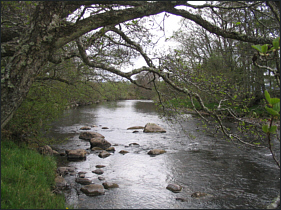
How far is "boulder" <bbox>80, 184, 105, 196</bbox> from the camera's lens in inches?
290

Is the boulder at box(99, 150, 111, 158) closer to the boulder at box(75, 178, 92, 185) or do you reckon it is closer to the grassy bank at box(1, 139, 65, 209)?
the boulder at box(75, 178, 92, 185)

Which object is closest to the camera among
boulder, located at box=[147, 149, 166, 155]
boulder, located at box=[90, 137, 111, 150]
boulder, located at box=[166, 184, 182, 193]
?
boulder, located at box=[166, 184, 182, 193]

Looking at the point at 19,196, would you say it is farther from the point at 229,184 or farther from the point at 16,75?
the point at 229,184

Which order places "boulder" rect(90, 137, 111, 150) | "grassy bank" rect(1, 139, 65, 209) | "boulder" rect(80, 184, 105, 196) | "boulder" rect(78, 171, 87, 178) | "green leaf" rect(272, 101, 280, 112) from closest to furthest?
"green leaf" rect(272, 101, 280, 112), "grassy bank" rect(1, 139, 65, 209), "boulder" rect(80, 184, 105, 196), "boulder" rect(78, 171, 87, 178), "boulder" rect(90, 137, 111, 150)

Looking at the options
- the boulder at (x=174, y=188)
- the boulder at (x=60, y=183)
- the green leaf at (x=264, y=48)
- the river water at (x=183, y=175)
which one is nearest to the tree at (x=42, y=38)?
the green leaf at (x=264, y=48)

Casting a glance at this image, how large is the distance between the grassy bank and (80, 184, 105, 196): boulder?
41.1 inches

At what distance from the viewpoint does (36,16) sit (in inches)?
133

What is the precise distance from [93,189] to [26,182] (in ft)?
7.59

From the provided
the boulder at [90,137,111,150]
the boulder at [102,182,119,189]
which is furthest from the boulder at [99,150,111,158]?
the boulder at [102,182,119,189]

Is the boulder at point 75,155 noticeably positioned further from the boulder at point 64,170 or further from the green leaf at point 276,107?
the green leaf at point 276,107

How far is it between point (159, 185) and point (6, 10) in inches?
291

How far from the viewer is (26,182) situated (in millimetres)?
5785

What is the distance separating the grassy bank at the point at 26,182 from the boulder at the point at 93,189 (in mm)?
1045

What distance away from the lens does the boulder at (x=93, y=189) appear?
7.36 metres
